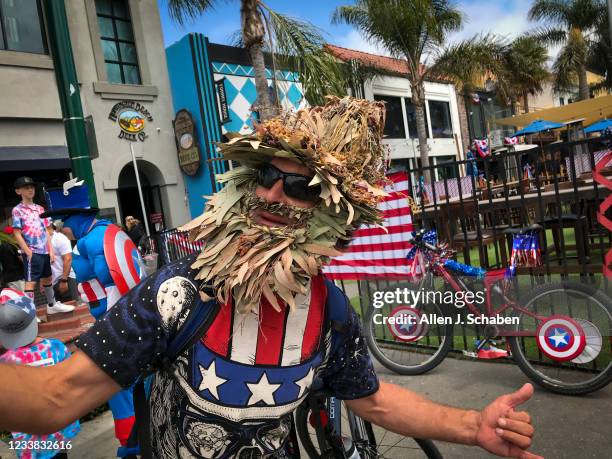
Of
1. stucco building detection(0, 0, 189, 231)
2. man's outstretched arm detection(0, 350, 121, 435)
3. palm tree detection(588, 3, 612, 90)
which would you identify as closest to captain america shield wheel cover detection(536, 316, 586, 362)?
man's outstretched arm detection(0, 350, 121, 435)

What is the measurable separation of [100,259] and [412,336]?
2.85 metres

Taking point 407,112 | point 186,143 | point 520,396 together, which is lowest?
point 520,396

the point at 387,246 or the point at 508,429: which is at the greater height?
the point at 387,246

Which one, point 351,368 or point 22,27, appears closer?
point 351,368

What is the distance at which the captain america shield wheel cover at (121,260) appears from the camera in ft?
10.7

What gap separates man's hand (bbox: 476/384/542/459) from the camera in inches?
60.4

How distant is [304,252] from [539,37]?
30115 mm

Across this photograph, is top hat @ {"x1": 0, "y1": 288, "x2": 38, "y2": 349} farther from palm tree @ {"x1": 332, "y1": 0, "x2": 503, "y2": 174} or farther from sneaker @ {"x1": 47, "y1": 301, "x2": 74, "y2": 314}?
palm tree @ {"x1": 332, "y1": 0, "x2": 503, "y2": 174}

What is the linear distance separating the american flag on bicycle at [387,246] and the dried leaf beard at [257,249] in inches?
113

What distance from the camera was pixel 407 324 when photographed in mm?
4488

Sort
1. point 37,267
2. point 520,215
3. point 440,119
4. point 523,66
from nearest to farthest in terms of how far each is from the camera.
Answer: point 520,215 < point 37,267 < point 523,66 < point 440,119

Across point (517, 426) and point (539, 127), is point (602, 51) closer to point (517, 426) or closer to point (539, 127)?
point (539, 127)

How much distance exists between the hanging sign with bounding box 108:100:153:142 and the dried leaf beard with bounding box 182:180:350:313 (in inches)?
500

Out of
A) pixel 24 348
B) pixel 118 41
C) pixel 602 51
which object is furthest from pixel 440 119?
pixel 24 348
